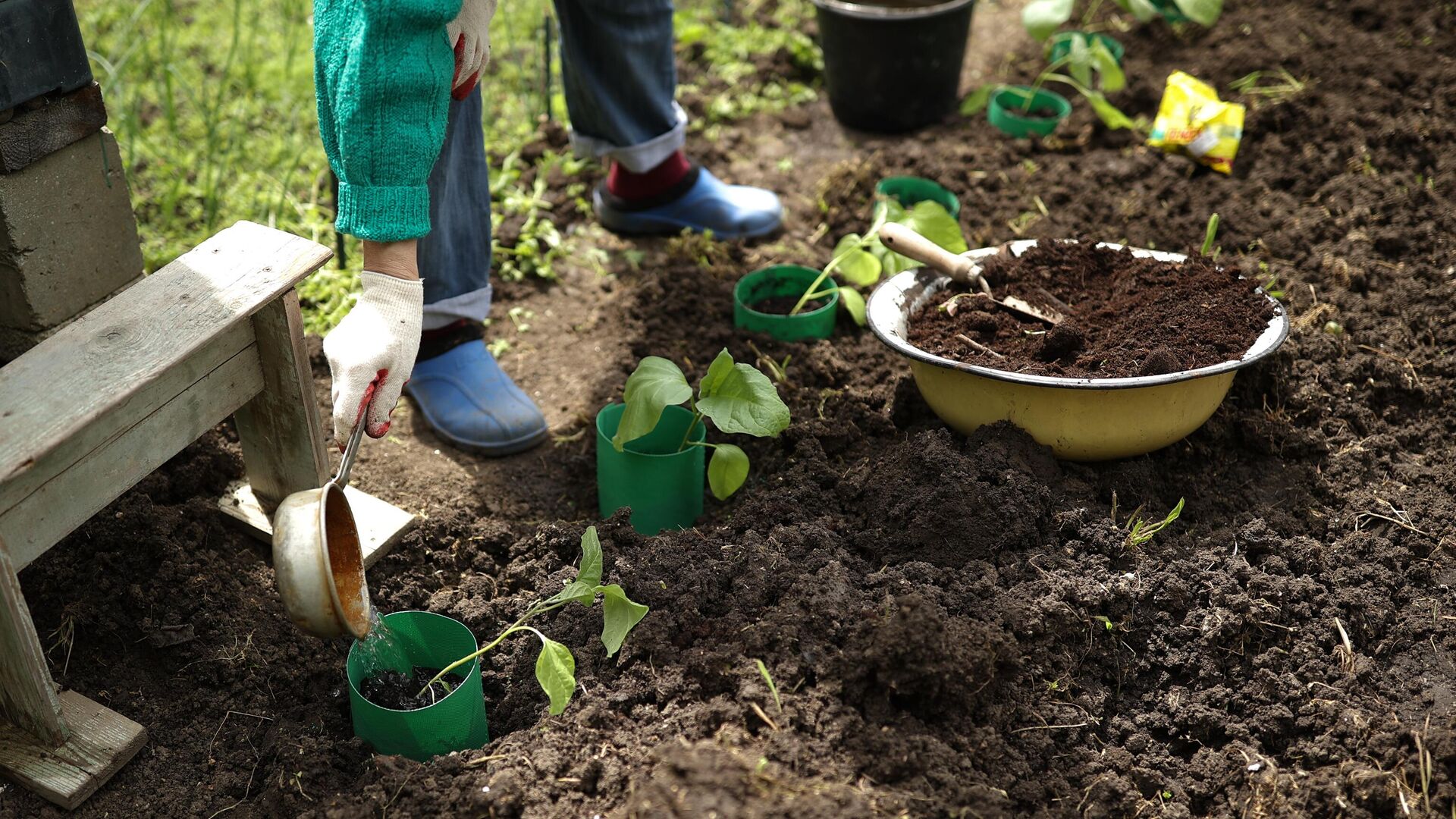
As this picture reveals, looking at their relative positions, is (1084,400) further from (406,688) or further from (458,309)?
(458,309)

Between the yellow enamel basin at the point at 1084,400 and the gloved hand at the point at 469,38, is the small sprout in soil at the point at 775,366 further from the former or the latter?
the gloved hand at the point at 469,38

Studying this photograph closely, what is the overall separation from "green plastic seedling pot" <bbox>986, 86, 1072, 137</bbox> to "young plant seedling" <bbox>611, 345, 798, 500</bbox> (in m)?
2.10

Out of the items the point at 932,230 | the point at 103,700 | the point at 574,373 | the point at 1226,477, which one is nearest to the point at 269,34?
the point at 574,373

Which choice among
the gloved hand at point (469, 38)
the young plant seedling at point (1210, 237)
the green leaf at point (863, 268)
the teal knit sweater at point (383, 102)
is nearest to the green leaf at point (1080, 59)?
the young plant seedling at point (1210, 237)

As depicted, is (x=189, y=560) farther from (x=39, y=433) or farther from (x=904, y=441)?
(x=904, y=441)

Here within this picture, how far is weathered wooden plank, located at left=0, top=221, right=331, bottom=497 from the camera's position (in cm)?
169

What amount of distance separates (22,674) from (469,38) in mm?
1291

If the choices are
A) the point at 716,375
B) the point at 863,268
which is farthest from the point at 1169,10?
the point at 716,375

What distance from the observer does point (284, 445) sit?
2.26 meters

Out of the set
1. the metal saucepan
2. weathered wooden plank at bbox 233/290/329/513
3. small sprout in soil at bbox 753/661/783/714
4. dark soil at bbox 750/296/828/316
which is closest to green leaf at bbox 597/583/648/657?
small sprout in soil at bbox 753/661/783/714

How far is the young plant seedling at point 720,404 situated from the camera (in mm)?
2293

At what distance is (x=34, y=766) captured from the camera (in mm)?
1852

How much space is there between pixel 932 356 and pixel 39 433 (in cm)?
156

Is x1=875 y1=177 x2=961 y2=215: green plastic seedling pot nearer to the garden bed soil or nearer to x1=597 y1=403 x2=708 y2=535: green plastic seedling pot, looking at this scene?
the garden bed soil
